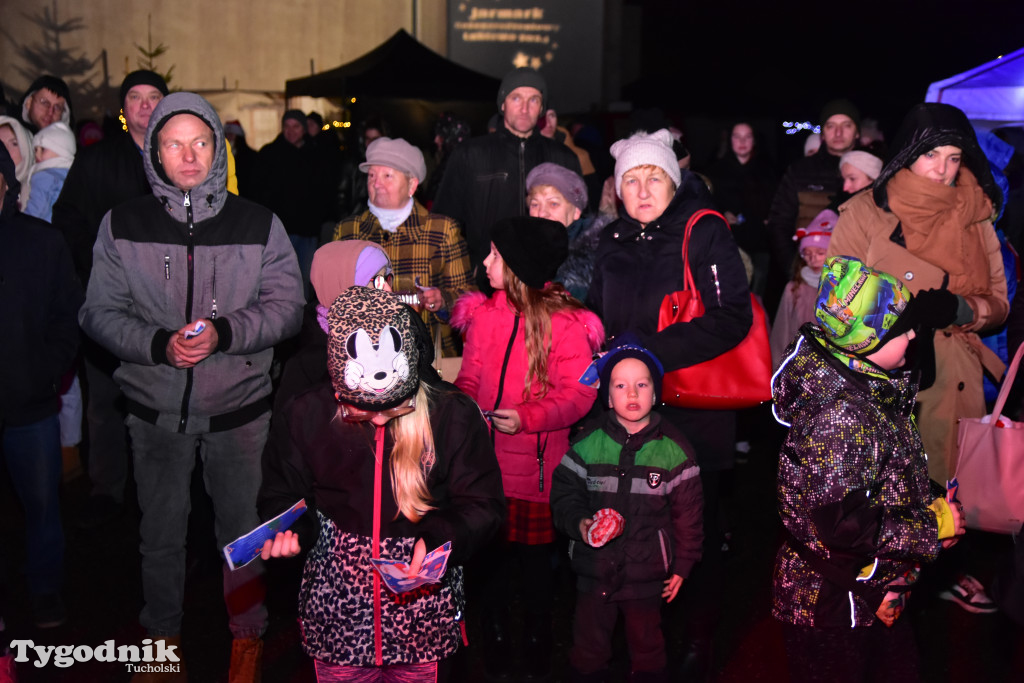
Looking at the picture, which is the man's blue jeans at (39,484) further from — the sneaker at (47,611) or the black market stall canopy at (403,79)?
the black market stall canopy at (403,79)

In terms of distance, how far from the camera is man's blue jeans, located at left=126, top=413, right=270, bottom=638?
3.58 metres

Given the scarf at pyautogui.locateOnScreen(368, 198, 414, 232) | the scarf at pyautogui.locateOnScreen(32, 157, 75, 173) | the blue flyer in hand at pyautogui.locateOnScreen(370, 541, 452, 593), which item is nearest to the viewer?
the blue flyer in hand at pyautogui.locateOnScreen(370, 541, 452, 593)

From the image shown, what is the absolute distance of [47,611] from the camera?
13.7 ft

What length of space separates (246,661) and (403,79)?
11512 mm

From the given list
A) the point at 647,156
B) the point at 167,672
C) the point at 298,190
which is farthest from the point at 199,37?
the point at 167,672

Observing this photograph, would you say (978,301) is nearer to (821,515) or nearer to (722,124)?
(821,515)

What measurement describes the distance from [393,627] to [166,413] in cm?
141

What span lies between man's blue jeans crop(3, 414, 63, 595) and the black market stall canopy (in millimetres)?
10479

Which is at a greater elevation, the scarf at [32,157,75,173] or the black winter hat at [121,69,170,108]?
the black winter hat at [121,69,170,108]

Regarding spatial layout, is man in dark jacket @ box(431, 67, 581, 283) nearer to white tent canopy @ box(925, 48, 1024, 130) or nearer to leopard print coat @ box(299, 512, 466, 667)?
leopard print coat @ box(299, 512, 466, 667)

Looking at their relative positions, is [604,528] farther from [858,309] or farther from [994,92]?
[994,92]

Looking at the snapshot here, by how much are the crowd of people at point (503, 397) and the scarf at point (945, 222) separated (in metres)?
0.01

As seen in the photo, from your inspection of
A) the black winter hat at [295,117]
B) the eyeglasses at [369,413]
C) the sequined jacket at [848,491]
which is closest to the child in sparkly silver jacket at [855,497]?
the sequined jacket at [848,491]

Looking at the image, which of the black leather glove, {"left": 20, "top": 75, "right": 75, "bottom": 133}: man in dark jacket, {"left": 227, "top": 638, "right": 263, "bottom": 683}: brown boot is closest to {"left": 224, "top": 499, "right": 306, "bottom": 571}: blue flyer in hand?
{"left": 227, "top": 638, "right": 263, "bottom": 683}: brown boot
